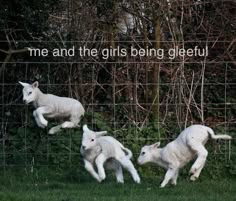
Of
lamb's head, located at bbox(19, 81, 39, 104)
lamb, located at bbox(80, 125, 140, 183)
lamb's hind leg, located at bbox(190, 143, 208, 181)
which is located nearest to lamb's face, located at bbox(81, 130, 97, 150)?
lamb, located at bbox(80, 125, 140, 183)

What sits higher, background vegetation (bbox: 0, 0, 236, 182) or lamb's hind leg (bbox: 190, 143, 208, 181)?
background vegetation (bbox: 0, 0, 236, 182)

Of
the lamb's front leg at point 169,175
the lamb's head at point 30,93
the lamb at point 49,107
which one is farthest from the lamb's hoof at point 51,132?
the lamb's front leg at point 169,175

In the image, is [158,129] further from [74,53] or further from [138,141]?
[74,53]

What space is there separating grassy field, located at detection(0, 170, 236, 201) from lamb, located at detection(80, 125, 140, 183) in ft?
0.50

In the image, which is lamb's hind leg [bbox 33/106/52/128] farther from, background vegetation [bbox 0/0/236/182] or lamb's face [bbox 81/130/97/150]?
background vegetation [bbox 0/0/236/182]

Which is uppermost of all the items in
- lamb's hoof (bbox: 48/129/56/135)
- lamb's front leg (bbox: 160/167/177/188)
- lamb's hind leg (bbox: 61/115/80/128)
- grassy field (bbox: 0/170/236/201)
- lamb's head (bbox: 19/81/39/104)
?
lamb's head (bbox: 19/81/39/104)

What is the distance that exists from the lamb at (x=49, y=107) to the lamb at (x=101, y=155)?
49cm

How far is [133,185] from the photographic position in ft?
31.3

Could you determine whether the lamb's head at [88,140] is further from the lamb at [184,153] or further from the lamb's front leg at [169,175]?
the lamb's front leg at [169,175]

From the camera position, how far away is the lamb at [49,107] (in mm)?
10078

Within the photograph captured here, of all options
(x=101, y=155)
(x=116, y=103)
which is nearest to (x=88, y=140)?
(x=101, y=155)

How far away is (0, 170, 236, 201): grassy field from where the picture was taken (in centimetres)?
849

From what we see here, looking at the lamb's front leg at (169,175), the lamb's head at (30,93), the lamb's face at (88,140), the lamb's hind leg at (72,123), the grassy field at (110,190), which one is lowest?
the grassy field at (110,190)

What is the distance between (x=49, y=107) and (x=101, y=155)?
105cm
